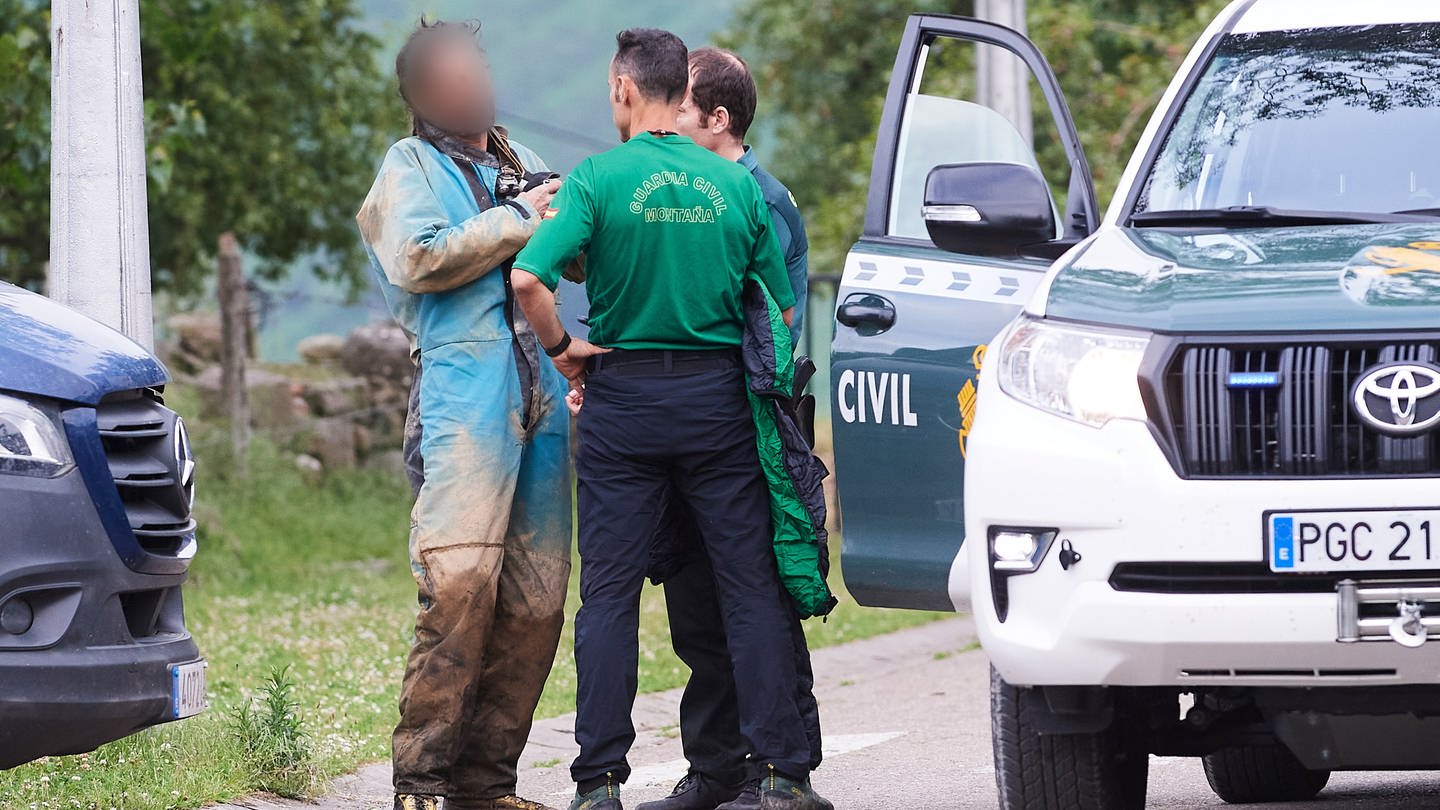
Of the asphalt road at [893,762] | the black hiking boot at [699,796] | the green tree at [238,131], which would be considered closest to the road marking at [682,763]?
the asphalt road at [893,762]

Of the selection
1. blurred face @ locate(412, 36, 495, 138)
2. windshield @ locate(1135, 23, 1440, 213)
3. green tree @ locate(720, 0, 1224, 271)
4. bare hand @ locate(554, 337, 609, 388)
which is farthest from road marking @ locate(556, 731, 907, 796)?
green tree @ locate(720, 0, 1224, 271)

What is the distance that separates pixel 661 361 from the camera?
490 cm

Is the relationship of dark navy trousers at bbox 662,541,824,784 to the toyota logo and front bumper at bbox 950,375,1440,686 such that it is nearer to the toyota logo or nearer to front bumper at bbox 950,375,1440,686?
front bumper at bbox 950,375,1440,686

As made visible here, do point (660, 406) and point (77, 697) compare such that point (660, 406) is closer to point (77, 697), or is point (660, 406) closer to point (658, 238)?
point (658, 238)

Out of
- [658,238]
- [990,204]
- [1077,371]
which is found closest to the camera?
[1077,371]

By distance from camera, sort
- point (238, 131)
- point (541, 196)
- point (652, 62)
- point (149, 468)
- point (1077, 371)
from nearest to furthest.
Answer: point (1077, 371) → point (149, 468) → point (652, 62) → point (541, 196) → point (238, 131)

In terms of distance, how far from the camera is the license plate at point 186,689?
441 cm

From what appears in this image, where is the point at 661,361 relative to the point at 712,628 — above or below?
above

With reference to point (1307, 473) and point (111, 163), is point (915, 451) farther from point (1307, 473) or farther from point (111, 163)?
point (111, 163)

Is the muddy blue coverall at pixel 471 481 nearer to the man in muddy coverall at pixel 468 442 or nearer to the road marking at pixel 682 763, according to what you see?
the man in muddy coverall at pixel 468 442

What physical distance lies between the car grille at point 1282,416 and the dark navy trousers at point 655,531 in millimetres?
1430

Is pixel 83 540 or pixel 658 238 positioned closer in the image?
pixel 83 540

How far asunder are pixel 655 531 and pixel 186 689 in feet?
3.95

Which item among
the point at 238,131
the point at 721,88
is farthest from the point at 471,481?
the point at 238,131
